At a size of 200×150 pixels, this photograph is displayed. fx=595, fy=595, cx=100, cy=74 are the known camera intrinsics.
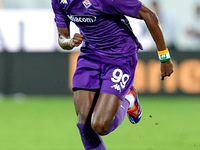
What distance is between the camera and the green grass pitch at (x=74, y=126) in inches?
308

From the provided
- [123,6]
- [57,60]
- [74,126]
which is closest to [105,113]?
[123,6]

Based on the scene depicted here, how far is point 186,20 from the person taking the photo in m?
14.1

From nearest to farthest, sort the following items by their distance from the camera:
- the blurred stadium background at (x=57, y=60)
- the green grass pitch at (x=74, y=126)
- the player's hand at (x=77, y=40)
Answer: the player's hand at (x=77, y=40), the green grass pitch at (x=74, y=126), the blurred stadium background at (x=57, y=60)

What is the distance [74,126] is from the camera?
9758mm

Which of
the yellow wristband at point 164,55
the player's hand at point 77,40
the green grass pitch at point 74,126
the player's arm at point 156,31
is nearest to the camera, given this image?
the player's hand at point 77,40

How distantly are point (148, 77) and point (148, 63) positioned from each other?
328 millimetres

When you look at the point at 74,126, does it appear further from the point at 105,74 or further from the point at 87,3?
the point at 87,3

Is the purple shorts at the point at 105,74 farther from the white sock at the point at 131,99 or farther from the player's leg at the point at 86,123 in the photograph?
the white sock at the point at 131,99

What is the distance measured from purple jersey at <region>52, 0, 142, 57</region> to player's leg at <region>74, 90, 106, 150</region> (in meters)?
0.53

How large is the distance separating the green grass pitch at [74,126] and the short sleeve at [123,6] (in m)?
1.98

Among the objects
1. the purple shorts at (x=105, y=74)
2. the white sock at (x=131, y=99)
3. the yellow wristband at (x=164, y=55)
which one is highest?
the yellow wristband at (x=164, y=55)

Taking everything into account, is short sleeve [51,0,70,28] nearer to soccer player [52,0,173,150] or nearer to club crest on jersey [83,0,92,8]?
soccer player [52,0,173,150]

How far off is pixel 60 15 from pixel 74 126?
359 cm

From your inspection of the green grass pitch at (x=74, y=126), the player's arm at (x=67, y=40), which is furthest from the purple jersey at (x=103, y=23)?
the green grass pitch at (x=74, y=126)
